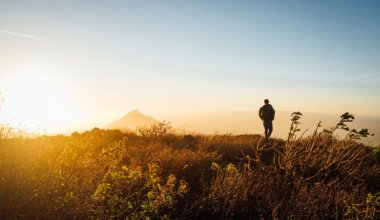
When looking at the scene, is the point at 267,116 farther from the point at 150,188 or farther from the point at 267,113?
the point at 150,188

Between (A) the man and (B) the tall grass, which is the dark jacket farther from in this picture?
(B) the tall grass

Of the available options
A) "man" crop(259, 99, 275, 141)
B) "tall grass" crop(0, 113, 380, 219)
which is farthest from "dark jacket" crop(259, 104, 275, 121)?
"tall grass" crop(0, 113, 380, 219)

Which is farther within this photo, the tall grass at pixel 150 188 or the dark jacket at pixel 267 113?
the dark jacket at pixel 267 113

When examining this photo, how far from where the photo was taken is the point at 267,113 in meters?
16.1

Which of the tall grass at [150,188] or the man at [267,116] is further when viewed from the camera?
the man at [267,116]

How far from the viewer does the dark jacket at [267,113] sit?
16109mm

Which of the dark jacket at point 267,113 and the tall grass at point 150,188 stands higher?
the dark jacket at point 267,113

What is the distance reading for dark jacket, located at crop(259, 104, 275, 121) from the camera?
16109 millimetres

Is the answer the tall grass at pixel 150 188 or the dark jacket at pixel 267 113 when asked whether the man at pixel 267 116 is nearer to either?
the dark jacket at pixel 267 113

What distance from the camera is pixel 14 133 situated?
720cm

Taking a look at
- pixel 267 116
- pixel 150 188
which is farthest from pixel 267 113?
pixel 150 188

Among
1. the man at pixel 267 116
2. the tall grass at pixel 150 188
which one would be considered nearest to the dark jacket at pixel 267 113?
the man at pixel 267 116

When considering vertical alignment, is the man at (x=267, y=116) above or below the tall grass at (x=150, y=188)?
above

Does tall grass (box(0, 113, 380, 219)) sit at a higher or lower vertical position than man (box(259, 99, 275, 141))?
lower
